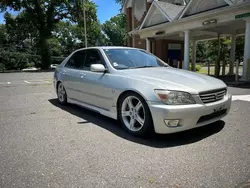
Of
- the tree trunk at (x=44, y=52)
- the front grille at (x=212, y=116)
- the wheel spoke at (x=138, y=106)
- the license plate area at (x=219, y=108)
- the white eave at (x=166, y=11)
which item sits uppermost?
the white eave at (x=166, y=11)

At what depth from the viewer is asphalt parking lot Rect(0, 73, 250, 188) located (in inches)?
95.8

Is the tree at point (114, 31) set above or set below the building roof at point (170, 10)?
above

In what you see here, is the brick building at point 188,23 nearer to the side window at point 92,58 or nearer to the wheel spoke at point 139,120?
the side window at point 92,58

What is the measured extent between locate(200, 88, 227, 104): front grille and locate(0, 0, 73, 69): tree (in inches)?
1171

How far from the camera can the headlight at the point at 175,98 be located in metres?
3.26

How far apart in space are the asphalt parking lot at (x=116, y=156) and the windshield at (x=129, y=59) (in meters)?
1.24

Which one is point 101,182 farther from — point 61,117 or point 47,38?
point 47,38

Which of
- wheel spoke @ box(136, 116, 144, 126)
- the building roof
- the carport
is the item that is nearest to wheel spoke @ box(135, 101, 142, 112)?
wheel spoke @ box(136, 116, 144, 126)

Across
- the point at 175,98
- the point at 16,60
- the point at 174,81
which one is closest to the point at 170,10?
the point at 174,81

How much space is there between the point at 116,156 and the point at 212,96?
183 cm

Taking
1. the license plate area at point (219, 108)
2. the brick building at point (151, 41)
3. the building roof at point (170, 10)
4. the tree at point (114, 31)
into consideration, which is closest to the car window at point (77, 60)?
the license plate area at point (219, 108)

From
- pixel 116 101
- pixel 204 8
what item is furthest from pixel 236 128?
pixel 204 8

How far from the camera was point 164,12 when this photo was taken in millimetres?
15547

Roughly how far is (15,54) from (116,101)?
98.9 ft
